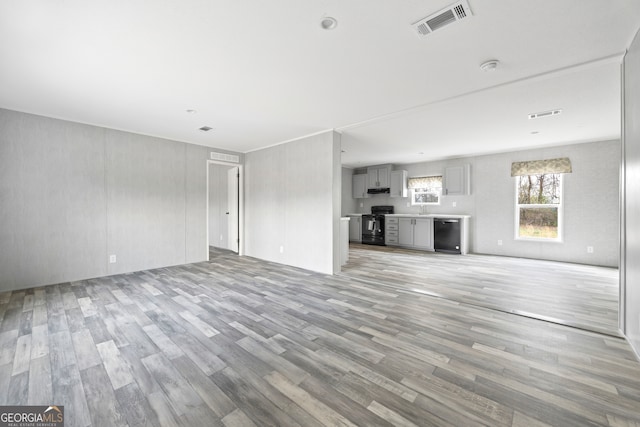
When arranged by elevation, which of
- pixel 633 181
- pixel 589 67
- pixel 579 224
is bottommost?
pixel 579 224

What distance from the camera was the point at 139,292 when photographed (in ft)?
11.5

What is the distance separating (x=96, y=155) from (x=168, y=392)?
430cm

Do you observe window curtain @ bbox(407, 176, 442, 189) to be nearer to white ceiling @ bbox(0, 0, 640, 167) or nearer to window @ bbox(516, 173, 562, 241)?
window @ bbox(516, 173, 562, 241)

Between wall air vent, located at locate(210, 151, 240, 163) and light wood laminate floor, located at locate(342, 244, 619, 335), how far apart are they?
11.7 ft

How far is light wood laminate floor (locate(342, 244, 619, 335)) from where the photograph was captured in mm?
2879

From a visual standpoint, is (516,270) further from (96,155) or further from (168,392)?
(96,155)

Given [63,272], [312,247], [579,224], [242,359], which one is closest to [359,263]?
[312,247]

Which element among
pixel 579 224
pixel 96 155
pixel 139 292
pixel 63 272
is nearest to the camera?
pixel 139 292

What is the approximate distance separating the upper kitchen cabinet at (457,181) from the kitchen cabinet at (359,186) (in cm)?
243

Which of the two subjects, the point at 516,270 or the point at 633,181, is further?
the point at 516,270

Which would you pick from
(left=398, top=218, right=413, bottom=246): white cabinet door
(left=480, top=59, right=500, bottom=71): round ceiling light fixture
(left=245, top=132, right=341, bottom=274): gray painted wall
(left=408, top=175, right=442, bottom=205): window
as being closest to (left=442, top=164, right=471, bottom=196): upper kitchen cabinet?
(left=408, top=175, right=442, bottom=205): window

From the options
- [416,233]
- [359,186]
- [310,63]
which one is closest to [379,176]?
[359,186]

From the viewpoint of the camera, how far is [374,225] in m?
7.95

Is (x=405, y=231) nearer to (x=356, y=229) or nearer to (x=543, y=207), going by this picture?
(x=356, y=229)
